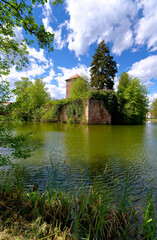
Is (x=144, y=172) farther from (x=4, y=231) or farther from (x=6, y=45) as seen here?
(x=6, y=45)

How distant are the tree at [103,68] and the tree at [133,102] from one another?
27.7 feet

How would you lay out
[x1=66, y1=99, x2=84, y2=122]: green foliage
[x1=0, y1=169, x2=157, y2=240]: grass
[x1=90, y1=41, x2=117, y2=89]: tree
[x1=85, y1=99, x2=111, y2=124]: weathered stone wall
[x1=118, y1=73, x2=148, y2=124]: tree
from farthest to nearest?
[x1=90, y1=41, x2=117, y2=89]: tree
[x1=118, y1=73, x2=148, y2=124]: tree
[x1=66, y1=99, x2=84, y2=122]: green foliage
[x1=85, y1=99, x2=111, y2=124]: weathered stone wall
[x1=0, y1=169, x2=157, y2=240]: grass

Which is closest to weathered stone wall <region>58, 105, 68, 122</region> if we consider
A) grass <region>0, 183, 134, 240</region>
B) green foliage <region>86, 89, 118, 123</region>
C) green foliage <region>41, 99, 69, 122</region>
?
green foliage <region>41, 99, 69, 122</region>

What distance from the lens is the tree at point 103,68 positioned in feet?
114

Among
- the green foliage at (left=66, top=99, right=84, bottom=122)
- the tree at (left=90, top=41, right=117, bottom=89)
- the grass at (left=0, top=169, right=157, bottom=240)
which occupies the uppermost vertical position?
the tree at (left=90, top=41, right=117, bottom=89)

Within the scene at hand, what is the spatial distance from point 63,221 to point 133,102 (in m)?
24.9

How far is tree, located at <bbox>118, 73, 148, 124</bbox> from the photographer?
24.1m

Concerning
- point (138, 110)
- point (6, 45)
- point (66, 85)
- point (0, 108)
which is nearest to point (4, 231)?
point (0, 108)

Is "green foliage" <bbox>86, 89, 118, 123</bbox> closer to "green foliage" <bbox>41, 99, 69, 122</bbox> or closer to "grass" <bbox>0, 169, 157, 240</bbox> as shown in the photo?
"green foliage" <bbox>41, 99, 69, 122</bbox>

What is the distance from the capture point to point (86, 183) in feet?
10.5

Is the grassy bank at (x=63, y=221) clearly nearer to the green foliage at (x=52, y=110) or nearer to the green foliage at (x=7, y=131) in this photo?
the green foliage at (x=7, y=131)

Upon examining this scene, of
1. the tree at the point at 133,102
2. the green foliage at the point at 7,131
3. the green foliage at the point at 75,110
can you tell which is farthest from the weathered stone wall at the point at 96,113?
the green foliage at the point at 7,131

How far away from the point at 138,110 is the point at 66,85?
29767 mm

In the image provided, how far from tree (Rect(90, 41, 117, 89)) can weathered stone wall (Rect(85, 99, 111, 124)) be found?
13.7 m
